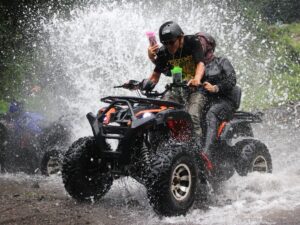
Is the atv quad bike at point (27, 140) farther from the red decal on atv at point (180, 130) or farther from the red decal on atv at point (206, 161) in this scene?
the red decal on atv at point (206, 161)

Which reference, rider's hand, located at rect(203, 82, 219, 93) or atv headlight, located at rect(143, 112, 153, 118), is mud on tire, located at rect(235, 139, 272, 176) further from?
atv headlight, located at rect(143, 112, 153, 118)

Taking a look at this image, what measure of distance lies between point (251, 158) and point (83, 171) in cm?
225

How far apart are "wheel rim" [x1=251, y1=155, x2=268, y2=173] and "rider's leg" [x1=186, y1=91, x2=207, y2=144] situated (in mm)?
1138

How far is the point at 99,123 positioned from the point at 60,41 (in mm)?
9191

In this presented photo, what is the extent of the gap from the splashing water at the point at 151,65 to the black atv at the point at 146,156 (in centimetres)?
29

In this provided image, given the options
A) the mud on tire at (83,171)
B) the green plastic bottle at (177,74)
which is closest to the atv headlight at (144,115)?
the green plastic bottle at (177,74)

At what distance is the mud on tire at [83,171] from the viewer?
593cm

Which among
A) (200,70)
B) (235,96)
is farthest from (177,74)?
(235,96)

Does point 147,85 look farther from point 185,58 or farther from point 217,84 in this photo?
point 217,84

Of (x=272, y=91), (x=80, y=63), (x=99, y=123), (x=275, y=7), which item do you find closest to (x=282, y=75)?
(x=272, y=91)

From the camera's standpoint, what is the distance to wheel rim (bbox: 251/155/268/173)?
7.11m

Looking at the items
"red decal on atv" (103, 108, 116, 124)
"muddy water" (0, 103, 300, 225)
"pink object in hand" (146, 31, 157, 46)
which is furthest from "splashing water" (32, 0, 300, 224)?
"pink object in hand" (146, 31, 157, 46)

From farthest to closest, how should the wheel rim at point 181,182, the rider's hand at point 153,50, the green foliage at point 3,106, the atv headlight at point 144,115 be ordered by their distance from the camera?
1. the green foliage at point 3,106
2. the rider's hand at point 153,50
3. the atv headlight at point 144,115
4. the wheel rim at point 181,182

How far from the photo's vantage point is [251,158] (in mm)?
6965
